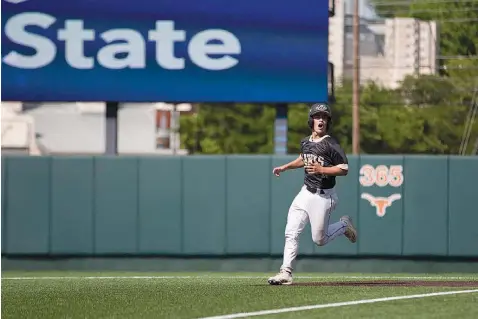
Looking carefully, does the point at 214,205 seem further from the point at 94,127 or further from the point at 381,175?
the point at 94,127

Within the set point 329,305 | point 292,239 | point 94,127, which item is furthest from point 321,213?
point 94,127

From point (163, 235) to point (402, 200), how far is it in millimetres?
3632

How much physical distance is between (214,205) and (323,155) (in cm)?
793

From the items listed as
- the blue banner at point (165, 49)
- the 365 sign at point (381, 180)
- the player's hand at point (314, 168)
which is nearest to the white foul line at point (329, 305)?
the player's hand at point (314, 168)

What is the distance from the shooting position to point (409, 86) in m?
58.8

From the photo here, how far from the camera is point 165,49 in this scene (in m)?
20.1

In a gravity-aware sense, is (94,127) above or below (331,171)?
above

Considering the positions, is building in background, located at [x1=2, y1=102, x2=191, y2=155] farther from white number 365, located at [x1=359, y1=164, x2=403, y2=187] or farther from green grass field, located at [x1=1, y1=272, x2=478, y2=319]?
green grass field, located at [x1=1, y1=272, x2=478, y2=319]

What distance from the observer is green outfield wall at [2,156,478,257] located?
2003 centimetres

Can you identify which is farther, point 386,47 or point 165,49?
point 386,47

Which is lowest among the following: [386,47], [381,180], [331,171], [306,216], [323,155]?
[306,216]

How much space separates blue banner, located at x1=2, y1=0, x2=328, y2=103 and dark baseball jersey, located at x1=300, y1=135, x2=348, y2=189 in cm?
744

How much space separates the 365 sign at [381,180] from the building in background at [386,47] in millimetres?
41639

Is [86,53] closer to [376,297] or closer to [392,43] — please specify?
[376,297]
